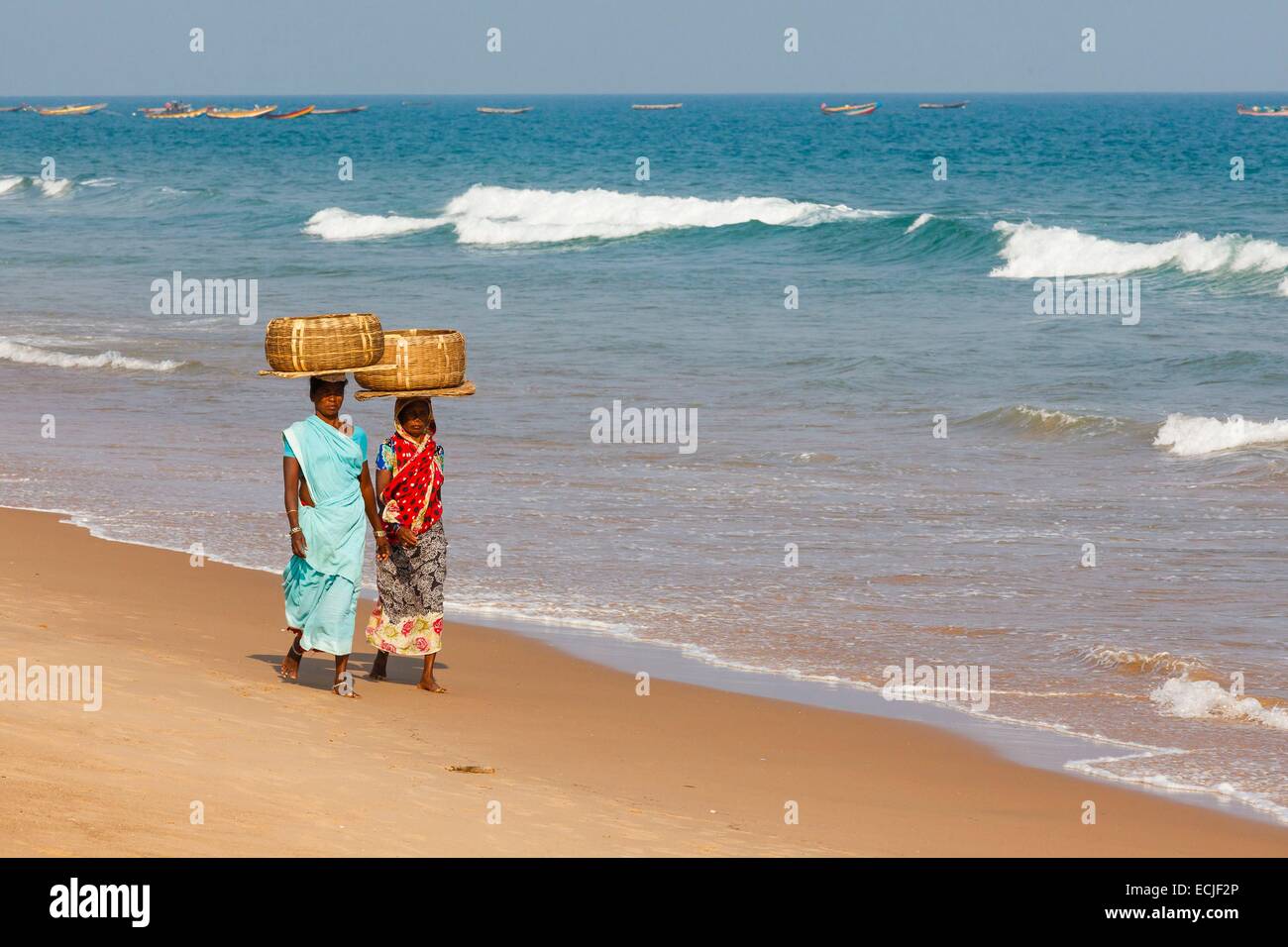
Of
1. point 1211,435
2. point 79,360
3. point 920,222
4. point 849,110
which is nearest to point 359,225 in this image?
point 920,222

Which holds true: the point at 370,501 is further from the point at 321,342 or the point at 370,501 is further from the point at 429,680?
the point at 429,680

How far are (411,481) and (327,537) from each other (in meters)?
0.49

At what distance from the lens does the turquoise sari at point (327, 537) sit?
21.7 ft

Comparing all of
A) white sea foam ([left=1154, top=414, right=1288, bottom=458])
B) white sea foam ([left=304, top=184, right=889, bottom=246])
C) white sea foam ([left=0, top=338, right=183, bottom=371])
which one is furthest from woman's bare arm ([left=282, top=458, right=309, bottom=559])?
white sea foam ([left=304, top=184, right=889, bottom=246])

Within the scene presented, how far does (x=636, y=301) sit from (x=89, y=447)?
507 inches

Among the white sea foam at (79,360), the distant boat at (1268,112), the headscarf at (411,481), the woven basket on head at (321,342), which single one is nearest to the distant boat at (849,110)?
the distant boat at (1268,112)

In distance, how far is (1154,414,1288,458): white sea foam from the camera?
13711 mm

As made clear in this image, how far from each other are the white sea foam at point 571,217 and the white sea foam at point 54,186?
44.5 feet

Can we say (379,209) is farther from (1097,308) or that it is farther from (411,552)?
(411,552)

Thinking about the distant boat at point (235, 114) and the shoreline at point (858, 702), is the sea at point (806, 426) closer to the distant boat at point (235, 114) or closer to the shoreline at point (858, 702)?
the shoreline at point (858, 702)

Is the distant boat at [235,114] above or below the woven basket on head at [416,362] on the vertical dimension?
above

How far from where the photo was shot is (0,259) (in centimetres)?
3184
